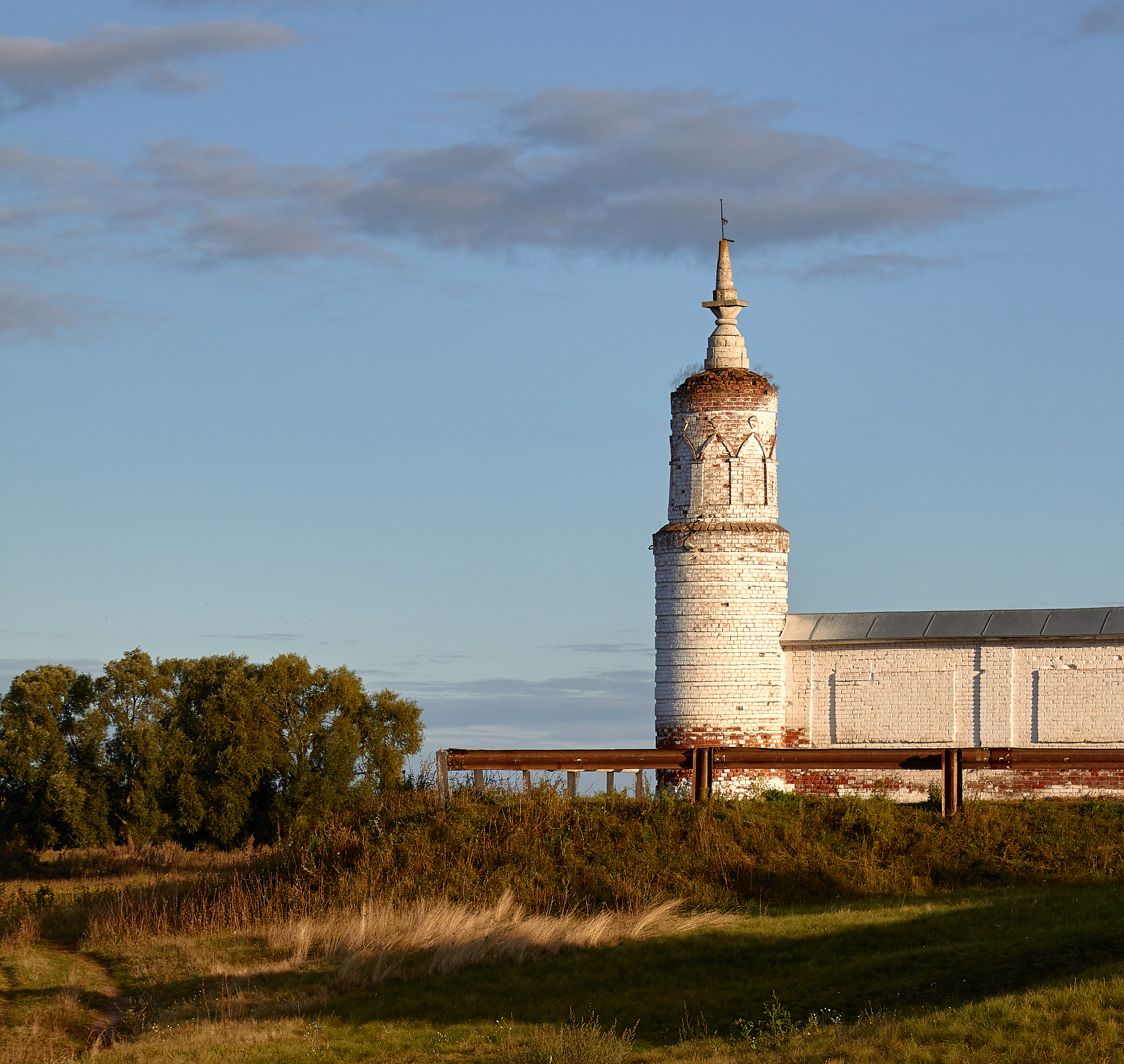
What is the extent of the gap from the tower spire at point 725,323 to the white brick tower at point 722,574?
64 cm

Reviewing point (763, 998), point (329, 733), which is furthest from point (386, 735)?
point (763, 998)

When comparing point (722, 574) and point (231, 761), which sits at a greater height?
point (722, 574)

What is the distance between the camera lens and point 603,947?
18156 millimetres

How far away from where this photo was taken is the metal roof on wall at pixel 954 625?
1195 inches

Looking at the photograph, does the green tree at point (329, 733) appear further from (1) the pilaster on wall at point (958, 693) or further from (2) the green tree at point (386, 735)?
(1) the pilaster on wall at point (958, 693)

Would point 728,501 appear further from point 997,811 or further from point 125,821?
point 125,821

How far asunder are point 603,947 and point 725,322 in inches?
742

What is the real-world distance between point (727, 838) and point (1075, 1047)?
11.4m

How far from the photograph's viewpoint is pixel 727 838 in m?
23.7

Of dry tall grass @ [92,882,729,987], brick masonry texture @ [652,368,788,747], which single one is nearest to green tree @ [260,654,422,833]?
brick masonry texture @ [652,368,788,747]

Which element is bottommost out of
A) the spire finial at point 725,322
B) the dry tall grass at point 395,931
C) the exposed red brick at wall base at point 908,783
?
the dry tall grass at point 395,931

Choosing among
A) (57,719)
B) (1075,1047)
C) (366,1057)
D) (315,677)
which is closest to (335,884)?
(366,1057)

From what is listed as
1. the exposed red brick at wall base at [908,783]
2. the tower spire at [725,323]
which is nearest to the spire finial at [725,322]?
the tower spire at [725,323]

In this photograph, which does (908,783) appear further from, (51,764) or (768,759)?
(51,764)
